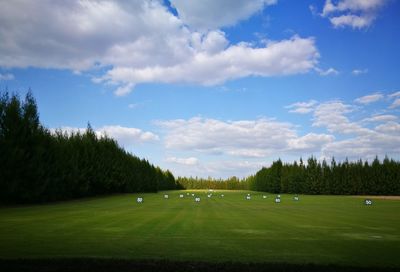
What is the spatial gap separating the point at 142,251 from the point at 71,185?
52788 millimetres

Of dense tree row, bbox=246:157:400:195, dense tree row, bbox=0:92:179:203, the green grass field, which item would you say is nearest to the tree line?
dense tree row, bbox=246:157:400:195

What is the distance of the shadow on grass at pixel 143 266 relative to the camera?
12.9 metres

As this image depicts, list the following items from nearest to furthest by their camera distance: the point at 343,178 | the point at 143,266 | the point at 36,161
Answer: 1. the point at 143,266
2. the point at 36,161
3. the point at 343,178

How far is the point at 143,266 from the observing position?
1334 centimetres

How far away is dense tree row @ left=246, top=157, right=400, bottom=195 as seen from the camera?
122 m

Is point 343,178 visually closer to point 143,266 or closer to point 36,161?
point 36,161

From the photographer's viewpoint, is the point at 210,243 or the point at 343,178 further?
the point at 343,178

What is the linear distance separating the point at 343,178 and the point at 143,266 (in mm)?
124007

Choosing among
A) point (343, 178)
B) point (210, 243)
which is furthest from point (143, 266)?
point (343, 178)

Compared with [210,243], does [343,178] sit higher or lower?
higher

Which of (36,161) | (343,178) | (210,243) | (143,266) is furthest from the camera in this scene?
(343,178)

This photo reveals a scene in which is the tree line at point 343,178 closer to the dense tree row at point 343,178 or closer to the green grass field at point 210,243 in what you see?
the dense tree row at point 343,178

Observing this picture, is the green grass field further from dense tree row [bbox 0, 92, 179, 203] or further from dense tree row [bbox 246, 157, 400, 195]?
dense tree row [bbox 246, 157, 400, 195]

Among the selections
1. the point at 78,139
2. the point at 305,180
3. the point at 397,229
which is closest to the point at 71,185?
the point at 78,139
